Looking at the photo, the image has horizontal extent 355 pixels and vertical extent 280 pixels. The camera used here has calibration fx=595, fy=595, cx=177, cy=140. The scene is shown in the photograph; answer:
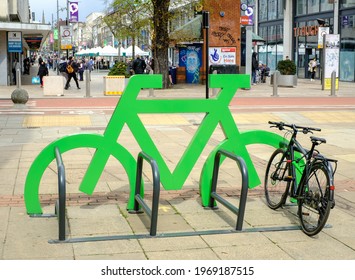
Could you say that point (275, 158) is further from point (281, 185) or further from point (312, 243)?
point (312, 243)

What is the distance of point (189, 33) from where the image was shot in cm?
3331

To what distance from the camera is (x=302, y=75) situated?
45.2m

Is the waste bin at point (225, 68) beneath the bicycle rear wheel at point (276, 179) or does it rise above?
above

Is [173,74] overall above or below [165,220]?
above

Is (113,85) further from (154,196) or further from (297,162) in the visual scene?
(154,196)

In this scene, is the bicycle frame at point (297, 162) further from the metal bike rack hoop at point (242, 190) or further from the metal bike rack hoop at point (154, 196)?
the metal bike rack hoop at point (154, 196)

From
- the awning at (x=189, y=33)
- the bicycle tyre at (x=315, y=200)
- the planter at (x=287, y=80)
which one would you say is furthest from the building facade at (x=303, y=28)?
the bicycle tyre at (x=315, y=200)

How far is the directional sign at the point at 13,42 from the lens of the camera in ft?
112

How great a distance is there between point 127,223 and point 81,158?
428cm

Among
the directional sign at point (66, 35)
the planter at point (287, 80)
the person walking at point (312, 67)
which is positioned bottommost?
the planter at point (287, 80)

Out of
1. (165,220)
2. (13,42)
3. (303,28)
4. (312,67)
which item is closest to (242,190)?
(165,220)

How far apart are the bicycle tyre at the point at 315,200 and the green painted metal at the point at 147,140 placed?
1187 mm

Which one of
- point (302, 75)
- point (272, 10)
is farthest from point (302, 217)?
point (272, 10)

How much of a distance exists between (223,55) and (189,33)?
3.16 metres
